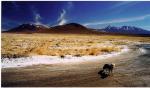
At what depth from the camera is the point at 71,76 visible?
7.81m

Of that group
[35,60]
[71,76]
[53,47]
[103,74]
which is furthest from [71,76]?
[53,47]

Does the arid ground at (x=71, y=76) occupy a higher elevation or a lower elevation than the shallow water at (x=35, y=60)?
lower

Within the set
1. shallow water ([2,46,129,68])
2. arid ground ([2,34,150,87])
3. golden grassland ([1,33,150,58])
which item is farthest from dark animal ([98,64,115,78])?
golden grassland ([1,33,150,58])

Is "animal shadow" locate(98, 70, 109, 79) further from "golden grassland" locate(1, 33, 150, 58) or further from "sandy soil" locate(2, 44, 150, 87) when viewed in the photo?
"golden grassland" locate(1, 33, 150, 58)

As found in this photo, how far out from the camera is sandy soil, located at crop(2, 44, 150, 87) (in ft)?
23.0

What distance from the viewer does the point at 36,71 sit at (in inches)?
332

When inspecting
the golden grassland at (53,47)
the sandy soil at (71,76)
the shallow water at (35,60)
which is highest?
the golden grassland at (53,47)

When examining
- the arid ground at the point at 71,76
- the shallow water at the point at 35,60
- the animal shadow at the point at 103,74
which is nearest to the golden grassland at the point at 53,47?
the shallow water at the point at 35,60

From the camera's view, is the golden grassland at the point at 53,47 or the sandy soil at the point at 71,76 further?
the golden grassland at the point at 53,47

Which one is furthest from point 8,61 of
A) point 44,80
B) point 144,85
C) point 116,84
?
point 144,85

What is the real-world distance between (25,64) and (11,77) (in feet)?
6.49

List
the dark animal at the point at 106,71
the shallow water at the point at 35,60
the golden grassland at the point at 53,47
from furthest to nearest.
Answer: the golden grassland at the point at 53,47
the shallow water at the point at 35,60
the dark animal at the point at 106,71

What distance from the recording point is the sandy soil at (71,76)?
7.00 metres

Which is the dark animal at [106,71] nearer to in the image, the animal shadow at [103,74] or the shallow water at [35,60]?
the animal shadow at [103,74]
